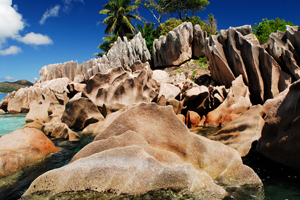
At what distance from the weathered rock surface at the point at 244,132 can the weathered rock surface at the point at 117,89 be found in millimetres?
6188

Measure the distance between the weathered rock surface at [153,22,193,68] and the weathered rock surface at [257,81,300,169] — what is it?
17293mm

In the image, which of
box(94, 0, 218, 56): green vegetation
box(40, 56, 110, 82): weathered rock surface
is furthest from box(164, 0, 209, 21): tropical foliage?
box(40, 56, 110, 82): weathered rock surface

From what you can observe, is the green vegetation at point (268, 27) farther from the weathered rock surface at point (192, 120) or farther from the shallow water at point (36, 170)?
the shallow water at point (36, 170)

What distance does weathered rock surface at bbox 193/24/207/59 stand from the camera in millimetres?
20797

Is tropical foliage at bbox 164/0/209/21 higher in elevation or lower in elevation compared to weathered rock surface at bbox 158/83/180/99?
higher

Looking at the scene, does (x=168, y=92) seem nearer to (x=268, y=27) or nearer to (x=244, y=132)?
(x=244, y=132)

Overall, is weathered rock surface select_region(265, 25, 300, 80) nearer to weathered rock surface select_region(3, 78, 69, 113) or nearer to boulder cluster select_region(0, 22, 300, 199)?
boulder cluster select_region(0, 22, 300, 199)

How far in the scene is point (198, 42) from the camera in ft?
69.3

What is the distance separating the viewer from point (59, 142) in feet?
22.3

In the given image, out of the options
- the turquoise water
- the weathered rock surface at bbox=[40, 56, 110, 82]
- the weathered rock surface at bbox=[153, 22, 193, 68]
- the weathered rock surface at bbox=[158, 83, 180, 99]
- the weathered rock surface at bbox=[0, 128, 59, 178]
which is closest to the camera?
the weathered rock surface at bbox=[0, 128, 59, 178]

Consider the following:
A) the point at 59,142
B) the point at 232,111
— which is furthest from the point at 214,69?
the point at 59,142

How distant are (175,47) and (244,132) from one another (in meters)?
17.2

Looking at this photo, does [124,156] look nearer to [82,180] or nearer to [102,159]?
[102,159]

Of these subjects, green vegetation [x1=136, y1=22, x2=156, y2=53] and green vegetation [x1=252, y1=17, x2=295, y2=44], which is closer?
green vegetation [x1=252, y1=17, x2=295, y2=44]
